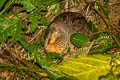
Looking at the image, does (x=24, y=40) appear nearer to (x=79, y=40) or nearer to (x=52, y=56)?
(x=52, y=56)

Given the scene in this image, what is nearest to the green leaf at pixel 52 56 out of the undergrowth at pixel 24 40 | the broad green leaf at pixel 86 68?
the undergrowth at pixel 24 40

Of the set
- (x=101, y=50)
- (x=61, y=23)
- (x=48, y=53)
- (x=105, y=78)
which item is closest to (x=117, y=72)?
(x=105, y=78)

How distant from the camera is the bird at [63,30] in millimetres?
2939

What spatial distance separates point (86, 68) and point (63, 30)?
1.72m

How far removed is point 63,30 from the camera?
124 inches

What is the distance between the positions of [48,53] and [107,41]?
0.74 meters

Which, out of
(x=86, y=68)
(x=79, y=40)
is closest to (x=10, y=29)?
(x=79, y=40)

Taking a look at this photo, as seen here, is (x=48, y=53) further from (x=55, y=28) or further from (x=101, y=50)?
(x=101, y=50)

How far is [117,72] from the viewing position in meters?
1.29

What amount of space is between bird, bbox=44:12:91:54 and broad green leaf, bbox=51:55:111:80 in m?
1.32

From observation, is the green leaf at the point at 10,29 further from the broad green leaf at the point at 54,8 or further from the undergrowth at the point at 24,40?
the broad green leaf at the point at 54,8

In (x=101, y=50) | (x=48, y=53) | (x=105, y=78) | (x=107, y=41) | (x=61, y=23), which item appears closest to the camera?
(x=105, y=78)

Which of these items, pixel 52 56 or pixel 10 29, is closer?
pixel 10 29

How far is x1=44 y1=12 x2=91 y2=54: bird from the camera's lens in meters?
2.94
